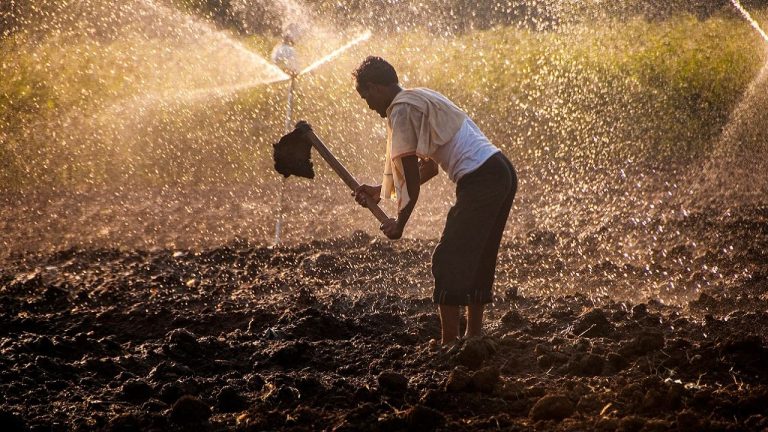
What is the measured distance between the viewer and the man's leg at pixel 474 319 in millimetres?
4910

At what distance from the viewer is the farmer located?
4.63 metres

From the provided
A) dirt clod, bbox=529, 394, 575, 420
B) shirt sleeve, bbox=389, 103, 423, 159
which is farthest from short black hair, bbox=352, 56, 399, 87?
dirt clod, bbox=529, 394, 575, 420

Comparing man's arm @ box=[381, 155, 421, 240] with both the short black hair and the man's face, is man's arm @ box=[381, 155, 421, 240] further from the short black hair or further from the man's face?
the short black hair

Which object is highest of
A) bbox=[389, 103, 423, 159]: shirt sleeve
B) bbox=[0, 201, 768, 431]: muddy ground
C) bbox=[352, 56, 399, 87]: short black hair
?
bbox=[352, 56, 399, 87]: short black hair

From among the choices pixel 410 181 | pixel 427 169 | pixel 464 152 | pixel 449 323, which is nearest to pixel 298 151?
pixel 427 169

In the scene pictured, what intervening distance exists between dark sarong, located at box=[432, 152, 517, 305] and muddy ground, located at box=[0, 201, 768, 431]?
0.29 metres

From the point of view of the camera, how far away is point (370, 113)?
12719 millimetres

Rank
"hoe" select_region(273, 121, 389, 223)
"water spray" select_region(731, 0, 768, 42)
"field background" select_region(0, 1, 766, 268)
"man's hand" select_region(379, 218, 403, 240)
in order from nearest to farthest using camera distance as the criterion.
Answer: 1. "man's hand" select_region(379, 218, 403, 240)
2. "hoe" select_region(273, 121, 389, 223)
3. "field background" select_region(0, 1, 766, 268)
4. "water spray" select_region(731, 0, 768, 42)

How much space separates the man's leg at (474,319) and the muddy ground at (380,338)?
0.59 feet

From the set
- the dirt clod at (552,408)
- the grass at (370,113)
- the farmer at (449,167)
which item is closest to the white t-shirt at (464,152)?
the farmer at (449,167)

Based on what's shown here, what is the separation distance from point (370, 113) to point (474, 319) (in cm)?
800

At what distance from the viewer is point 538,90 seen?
12719 millimetres

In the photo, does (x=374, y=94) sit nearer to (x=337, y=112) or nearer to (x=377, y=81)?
(x=377, y=81)

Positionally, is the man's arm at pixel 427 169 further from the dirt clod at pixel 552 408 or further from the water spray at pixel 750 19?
the water spray at pixel 750 19
